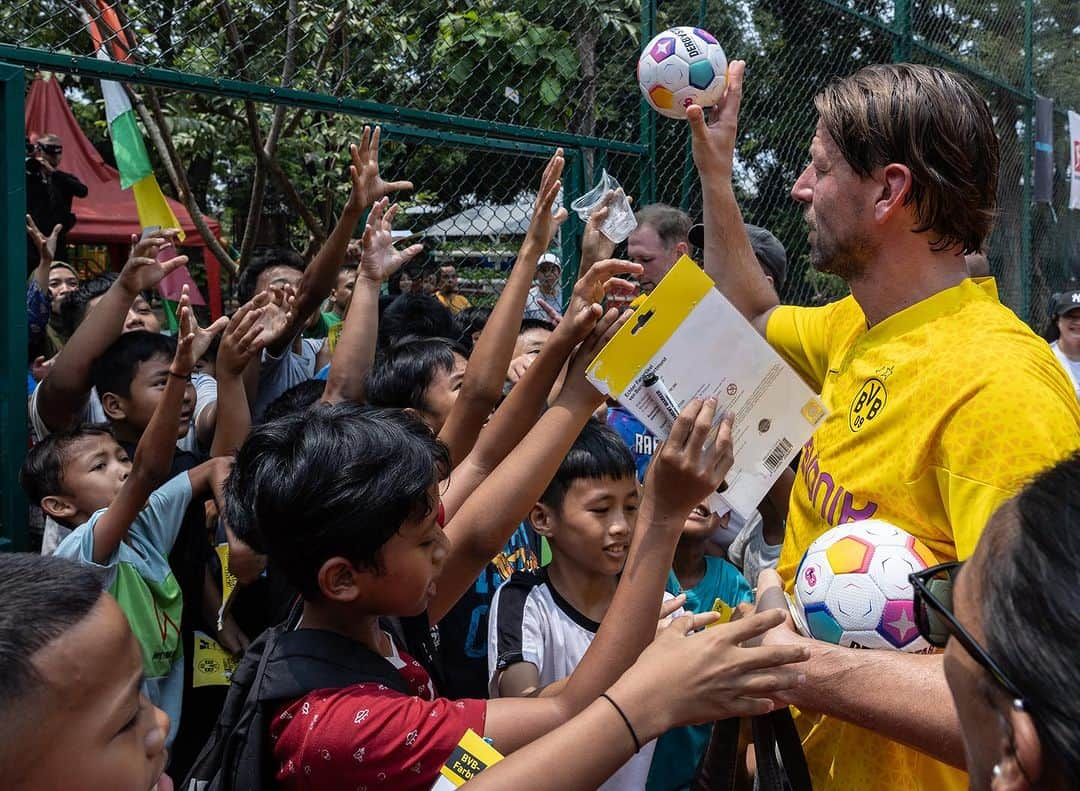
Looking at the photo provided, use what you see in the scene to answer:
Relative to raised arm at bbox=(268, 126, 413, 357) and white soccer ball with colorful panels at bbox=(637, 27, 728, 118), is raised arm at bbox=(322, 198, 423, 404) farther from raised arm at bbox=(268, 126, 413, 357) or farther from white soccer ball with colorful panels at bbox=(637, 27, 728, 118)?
white soccer ball with colorful panels at bbox=(637, 27, 728, 118)

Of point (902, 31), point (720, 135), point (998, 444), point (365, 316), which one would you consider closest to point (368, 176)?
point (365, 316)

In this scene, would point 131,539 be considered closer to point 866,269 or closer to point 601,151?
point 866,269

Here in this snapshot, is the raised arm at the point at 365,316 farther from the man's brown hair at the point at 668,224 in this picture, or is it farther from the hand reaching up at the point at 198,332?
the man's brown hair at the point at 668,224

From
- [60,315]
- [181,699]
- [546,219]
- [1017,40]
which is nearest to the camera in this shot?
[546,219]

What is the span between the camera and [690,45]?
2.98 metres

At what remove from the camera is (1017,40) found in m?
9.07

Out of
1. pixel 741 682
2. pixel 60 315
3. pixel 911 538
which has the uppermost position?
pixel 911 538

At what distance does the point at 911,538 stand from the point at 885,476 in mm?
102

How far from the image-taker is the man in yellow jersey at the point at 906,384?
1.46 m

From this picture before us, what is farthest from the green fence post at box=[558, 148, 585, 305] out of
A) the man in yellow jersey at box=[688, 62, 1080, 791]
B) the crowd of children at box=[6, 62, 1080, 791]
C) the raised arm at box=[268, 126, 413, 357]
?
the man in yellow jersey at box=[688, 62, 1080, 791]

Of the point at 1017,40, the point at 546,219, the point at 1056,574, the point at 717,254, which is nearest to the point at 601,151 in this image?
the point at 546,219

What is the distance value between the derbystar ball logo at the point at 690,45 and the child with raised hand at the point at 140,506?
1.56 meters

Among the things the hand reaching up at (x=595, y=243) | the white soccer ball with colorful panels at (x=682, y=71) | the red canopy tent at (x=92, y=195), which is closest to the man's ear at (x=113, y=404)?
the hand reaching up at (x=595, y=243)

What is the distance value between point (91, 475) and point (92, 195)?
32.4ft
